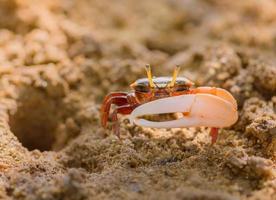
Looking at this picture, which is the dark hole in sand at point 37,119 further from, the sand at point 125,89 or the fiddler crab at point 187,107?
the fiddler crab at point 187,107

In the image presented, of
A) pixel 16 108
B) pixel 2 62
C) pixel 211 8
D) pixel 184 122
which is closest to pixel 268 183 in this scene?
pixel 184 122

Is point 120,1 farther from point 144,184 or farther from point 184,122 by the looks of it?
point 144,184

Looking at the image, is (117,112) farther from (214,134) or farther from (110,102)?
(214,134)

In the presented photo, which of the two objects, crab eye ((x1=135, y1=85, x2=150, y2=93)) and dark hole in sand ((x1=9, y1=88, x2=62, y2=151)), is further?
dark hole in sand ((x1=9, y1=88, x2=62, y2=151))

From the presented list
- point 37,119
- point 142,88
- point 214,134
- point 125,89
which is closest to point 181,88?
point 142,88

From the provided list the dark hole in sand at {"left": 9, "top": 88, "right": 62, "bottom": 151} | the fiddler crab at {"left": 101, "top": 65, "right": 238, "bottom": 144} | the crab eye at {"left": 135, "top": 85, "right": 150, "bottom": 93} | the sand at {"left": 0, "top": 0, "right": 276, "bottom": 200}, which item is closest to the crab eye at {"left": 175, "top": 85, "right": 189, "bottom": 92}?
the fiddler crab at {"left": 101, "top": 65, "right": 238, "bottom": 144}

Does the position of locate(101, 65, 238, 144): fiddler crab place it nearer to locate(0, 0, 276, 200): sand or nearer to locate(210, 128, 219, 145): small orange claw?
locate(210, 128, 219, 145): small orange claw

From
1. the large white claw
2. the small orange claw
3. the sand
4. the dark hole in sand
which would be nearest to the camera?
the sand
